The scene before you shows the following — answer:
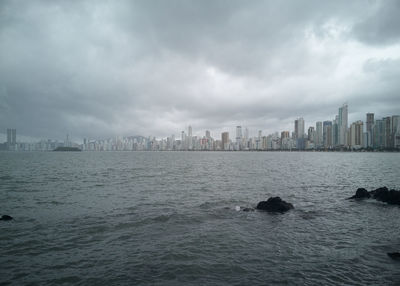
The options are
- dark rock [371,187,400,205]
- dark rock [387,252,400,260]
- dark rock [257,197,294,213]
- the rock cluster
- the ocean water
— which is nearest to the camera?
the ocean water

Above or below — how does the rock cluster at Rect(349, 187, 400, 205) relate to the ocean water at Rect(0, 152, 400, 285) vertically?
above

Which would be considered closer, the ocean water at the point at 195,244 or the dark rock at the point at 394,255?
the ocean water at the point at 195,244

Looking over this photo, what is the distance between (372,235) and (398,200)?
13.2 meters

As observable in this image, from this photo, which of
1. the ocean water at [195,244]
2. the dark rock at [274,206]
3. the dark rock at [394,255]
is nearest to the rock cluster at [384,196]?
the ocean water at [195,244]

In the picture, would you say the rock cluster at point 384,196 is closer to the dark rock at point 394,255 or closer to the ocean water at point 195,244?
the ocean water at point 195,244

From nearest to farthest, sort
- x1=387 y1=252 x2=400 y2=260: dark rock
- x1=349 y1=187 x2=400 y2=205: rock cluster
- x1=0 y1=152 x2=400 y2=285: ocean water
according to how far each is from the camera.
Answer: x1=0 y1=152 x2=400 y2=285: ocean water, x1=387 y1=252 x2=400 y2=260: dark rock, x1=349 y1=187 x2=400 y2=205: rock cluster

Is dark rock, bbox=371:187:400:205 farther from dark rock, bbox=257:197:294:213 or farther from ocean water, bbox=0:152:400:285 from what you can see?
dark rock, bbox=257:197:294:213

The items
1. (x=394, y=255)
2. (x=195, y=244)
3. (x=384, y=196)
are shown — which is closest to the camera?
(x=394, y=255)

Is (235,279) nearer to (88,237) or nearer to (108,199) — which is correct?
(88,237)

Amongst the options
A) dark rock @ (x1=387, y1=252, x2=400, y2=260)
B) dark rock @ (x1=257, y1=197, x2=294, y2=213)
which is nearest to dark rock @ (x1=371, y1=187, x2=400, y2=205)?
dark rock @ (x1=257, y1=197, x2=294, y2=213)

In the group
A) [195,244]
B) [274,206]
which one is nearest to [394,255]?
[274,206]

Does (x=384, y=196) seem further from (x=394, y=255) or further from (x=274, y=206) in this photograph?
(x=394, y=255)

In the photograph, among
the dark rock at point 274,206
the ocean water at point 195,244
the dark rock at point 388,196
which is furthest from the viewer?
the dark rock at point 388,196

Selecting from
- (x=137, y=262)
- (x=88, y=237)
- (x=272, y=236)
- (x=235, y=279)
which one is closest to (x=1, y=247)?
(x=88, y=237)
